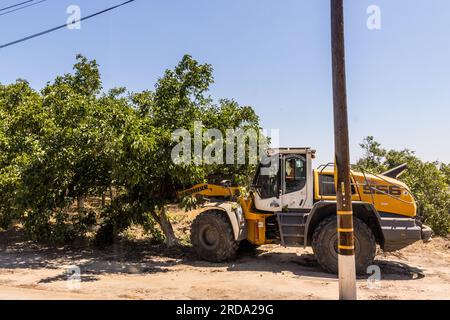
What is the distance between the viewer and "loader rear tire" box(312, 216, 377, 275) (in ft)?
30.7

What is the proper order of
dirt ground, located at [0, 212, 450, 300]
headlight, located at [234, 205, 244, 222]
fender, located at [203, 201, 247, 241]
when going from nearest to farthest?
dirt ground, located at [0, 212, 450, 300]
fender, located at [203, 201, 247, 241]
headlight, located at [234, 205, 244, 222]

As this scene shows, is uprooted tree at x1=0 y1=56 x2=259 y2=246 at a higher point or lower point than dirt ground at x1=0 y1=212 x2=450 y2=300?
higher

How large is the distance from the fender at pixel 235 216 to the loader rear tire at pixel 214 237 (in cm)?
12

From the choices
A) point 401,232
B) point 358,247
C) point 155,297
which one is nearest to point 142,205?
point 155,297

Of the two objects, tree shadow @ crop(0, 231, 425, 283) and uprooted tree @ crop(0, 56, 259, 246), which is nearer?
tree shadow @ crop(0, 231, 425, 283)

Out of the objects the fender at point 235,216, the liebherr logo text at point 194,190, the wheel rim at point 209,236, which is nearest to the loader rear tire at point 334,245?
the fender at point 235,216

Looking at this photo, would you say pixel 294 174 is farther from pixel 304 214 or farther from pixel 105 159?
pixel 105 159

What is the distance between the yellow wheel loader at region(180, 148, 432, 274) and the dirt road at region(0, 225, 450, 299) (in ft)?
2.21

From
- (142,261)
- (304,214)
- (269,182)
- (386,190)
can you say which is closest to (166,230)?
(142,261)

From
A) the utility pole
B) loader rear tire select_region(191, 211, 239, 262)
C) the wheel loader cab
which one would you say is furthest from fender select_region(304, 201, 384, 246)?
the utility pole

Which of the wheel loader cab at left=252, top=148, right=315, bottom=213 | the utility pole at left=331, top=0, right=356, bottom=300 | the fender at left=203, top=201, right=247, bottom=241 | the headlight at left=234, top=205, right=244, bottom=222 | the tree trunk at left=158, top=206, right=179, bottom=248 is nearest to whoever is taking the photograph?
the utility pole at left=331, top=0, right=356, bottom=300

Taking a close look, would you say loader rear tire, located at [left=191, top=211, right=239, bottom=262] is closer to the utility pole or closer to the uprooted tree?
the uprooted tree

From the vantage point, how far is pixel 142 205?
12094 mm
